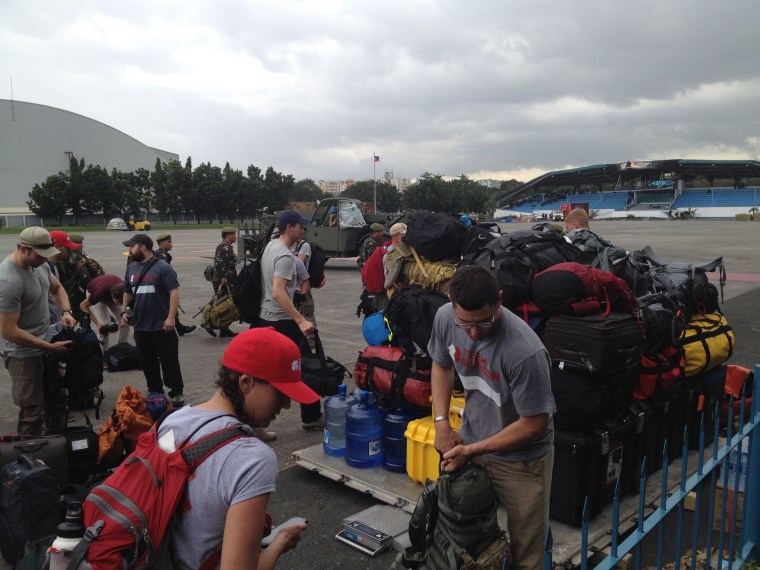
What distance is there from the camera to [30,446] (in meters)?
3.46

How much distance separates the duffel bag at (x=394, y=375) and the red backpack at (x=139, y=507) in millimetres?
2656

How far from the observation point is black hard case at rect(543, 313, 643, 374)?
338 centimetres

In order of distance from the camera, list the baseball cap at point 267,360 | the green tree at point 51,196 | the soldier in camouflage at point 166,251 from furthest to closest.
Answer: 1. the green tree at point 51,196
2. the soldier in camouflage at point 166,251
3. the baseball cap at point 267,360

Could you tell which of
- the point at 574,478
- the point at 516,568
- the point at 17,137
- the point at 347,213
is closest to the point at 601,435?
the point at 574,478

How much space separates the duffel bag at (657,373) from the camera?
401 centimetres

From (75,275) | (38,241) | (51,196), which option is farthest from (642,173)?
(38,241)

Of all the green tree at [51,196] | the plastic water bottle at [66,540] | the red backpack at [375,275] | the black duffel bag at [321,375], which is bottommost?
the black duffel bag at [321,375]

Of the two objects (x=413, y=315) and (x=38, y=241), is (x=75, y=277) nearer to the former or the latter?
(x=38, y=241)

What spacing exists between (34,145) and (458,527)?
10078 cm

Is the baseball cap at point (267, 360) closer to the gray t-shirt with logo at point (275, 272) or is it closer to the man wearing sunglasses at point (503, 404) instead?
the man wearing sunglasses at point (503, 404)

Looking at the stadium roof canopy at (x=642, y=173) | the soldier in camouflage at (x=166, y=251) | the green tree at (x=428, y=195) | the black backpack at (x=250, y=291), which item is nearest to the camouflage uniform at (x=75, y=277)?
the soldier in camouflage at (x=166, y=251)

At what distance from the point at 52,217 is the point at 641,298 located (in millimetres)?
75781

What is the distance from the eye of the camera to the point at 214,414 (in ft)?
5.67

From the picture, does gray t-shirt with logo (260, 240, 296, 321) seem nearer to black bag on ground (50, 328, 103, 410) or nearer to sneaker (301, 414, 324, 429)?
sneaker (301, 414, 324, 429)
